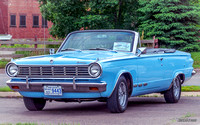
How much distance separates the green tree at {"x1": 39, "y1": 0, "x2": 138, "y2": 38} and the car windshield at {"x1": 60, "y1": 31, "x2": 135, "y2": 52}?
19610mm

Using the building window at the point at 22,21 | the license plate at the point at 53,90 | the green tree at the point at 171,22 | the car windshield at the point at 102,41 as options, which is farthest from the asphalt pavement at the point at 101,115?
the building window at the point at 22,21

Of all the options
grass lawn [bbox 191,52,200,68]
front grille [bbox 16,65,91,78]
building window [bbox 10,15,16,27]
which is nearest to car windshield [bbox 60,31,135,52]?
front grille [bbox 16,65,91,78]

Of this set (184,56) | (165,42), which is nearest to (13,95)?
(184,56)

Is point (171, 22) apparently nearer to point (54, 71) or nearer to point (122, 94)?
point (122, 94)

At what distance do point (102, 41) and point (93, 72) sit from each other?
1.95 meters

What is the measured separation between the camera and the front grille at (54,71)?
830cm

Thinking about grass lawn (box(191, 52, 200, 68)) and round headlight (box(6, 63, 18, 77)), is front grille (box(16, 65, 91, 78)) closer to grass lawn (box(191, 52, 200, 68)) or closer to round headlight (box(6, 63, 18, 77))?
round headlight (box(6, 63, 18, 77))

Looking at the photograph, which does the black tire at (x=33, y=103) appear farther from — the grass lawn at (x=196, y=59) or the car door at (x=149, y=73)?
the grass lawn at (x=196, y=59)

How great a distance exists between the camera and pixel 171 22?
31172mm

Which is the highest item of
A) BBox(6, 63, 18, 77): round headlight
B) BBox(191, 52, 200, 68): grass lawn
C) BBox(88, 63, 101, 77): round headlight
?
BBox(88, 63, 101, 77): round headlight

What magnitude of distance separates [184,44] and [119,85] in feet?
75.0

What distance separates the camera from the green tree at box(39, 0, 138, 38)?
100 feet

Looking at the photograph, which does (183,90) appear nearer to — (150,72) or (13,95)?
(150,72)

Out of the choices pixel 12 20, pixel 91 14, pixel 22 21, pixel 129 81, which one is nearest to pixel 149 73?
pixel 129 81
